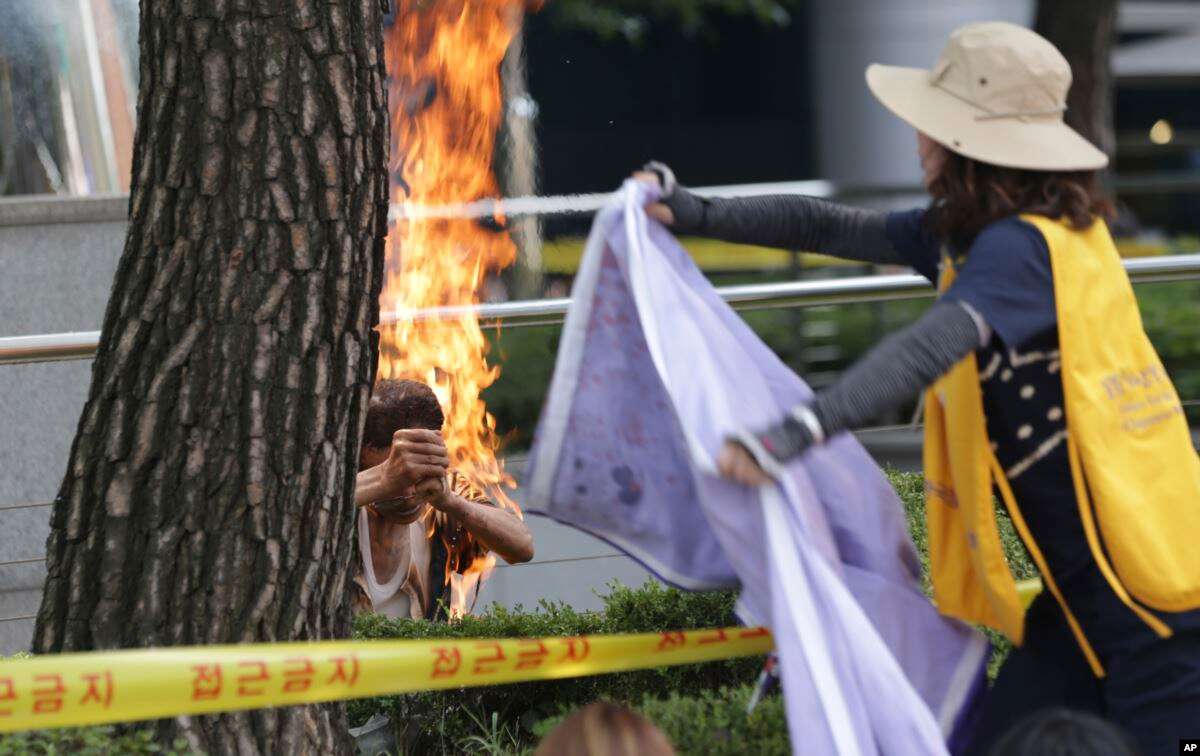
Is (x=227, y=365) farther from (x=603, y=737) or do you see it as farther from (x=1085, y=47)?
(x=1085, y=47)

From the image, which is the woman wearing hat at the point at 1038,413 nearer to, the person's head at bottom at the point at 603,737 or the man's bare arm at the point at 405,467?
the person's head at bottom at the point at 603,737

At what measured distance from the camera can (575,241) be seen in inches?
506

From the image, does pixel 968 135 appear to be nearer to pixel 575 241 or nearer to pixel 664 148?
pixel 575 241

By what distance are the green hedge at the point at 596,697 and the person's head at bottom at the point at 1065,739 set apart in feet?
3.10

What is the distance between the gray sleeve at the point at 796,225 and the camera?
343 centimetres

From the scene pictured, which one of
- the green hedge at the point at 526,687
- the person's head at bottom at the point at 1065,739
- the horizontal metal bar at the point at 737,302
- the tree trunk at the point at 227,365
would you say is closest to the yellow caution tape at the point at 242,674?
the tree trunk at the point at 227,365

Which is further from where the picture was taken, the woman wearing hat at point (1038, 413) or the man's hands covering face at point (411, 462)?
the man's hands covering face at point (411, 462)

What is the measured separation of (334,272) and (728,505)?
1094 millimetres

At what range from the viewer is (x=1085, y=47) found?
38.9ft

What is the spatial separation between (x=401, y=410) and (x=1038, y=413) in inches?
82.1

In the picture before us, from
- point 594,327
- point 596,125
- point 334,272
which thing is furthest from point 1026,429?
point 596,125

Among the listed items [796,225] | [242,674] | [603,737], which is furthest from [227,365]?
[603,737]

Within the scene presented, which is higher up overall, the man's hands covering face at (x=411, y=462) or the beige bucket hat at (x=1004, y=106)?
the beige bucket hat at (x=1004, y=106)

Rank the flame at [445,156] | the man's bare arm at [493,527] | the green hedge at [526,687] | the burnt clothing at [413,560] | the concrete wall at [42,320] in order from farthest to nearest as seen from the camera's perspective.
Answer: the concrete wall at [42,320] < the flame at [445,156] < the burnt clothing at [413,560] < the man's bare arm at [493,527] < the green hedge at [526,687]
